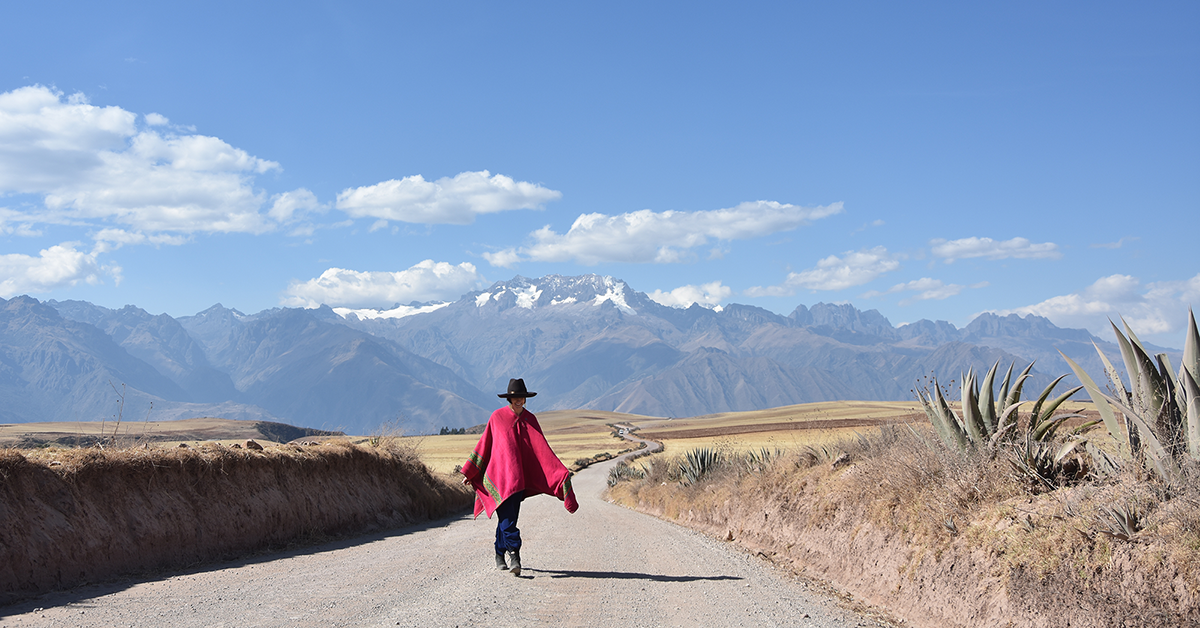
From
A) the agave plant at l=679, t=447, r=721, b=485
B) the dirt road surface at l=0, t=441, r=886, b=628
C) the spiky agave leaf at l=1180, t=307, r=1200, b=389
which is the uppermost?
the spiky agave leaf at l=1180, t=307, r=1200, b=389

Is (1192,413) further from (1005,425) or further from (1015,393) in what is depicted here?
(1015,393)

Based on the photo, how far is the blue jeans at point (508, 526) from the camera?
858 centimetres

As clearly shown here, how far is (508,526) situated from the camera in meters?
8.67

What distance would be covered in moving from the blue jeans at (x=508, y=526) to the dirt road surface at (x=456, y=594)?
1.07 ft

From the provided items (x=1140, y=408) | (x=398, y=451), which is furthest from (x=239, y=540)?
(x=1140, y=408)

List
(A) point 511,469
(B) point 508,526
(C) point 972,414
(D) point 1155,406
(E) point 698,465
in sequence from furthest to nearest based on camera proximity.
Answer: (E) point 698,465 → (C) point 972,414 → (A) point 511,469 → (B) point 508,526 → (D) point 1155,406

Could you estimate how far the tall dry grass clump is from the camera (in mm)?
8023

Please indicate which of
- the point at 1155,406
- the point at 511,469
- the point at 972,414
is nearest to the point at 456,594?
the point at 511,469

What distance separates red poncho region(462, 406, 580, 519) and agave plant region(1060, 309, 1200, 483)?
5606 millimetres

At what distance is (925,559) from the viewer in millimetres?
7262

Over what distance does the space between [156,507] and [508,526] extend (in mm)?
5143

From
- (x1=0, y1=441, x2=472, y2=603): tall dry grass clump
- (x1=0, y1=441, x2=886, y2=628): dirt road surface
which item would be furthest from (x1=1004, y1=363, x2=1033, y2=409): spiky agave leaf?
(x1=0, y1=441, x2=472, y2=603): tall dry grass clump

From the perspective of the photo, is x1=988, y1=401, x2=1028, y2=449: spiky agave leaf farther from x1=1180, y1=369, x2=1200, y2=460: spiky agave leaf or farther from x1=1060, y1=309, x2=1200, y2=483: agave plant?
x1=1180, y1=369, x2=1200, y2=460: spiky agave leaf

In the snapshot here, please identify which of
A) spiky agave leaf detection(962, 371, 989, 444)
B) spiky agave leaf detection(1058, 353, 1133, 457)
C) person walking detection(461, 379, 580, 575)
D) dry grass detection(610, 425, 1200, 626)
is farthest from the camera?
spiky agave leaf detection(962, 371, 989, 444)
